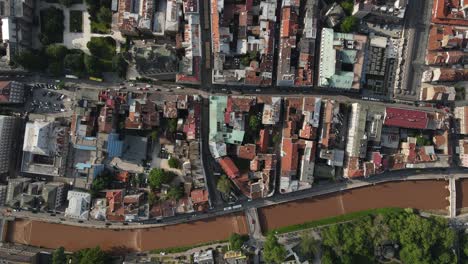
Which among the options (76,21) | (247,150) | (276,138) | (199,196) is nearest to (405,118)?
(276,138)

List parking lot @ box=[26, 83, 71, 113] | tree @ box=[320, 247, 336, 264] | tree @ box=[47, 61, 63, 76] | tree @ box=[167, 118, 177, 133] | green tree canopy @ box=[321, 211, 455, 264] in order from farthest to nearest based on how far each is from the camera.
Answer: parking lot @ box=[26, 83, 71, 113], green tree canopy @ box=[321, 211, 455, 264], tree @ box=[320, 247, 336, 264], tree @ box=[167, 118, 177, 133], tree @ box=[47, 61, 63, 76]

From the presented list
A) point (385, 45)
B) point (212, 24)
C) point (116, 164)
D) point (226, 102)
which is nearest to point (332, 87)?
point (385, 45)

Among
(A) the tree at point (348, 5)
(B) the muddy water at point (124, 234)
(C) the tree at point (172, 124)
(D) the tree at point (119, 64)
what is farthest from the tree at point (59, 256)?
(A) the tree at point (348, 5)

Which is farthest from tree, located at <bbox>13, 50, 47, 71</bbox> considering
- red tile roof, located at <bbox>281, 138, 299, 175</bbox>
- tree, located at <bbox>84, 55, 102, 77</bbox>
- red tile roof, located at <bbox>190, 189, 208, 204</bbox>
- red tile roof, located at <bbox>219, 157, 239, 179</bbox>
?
red tile roof, located at <bbox>281, 138, 299, 175</bbox>

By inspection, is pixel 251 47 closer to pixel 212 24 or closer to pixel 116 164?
pixel 212 24

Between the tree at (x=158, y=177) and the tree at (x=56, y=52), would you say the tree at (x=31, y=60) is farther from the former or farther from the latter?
the tree at (x=158, y=177)

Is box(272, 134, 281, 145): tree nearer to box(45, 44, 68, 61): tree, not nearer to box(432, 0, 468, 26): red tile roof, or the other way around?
box(432, 0, 468, 26): red tile roof
